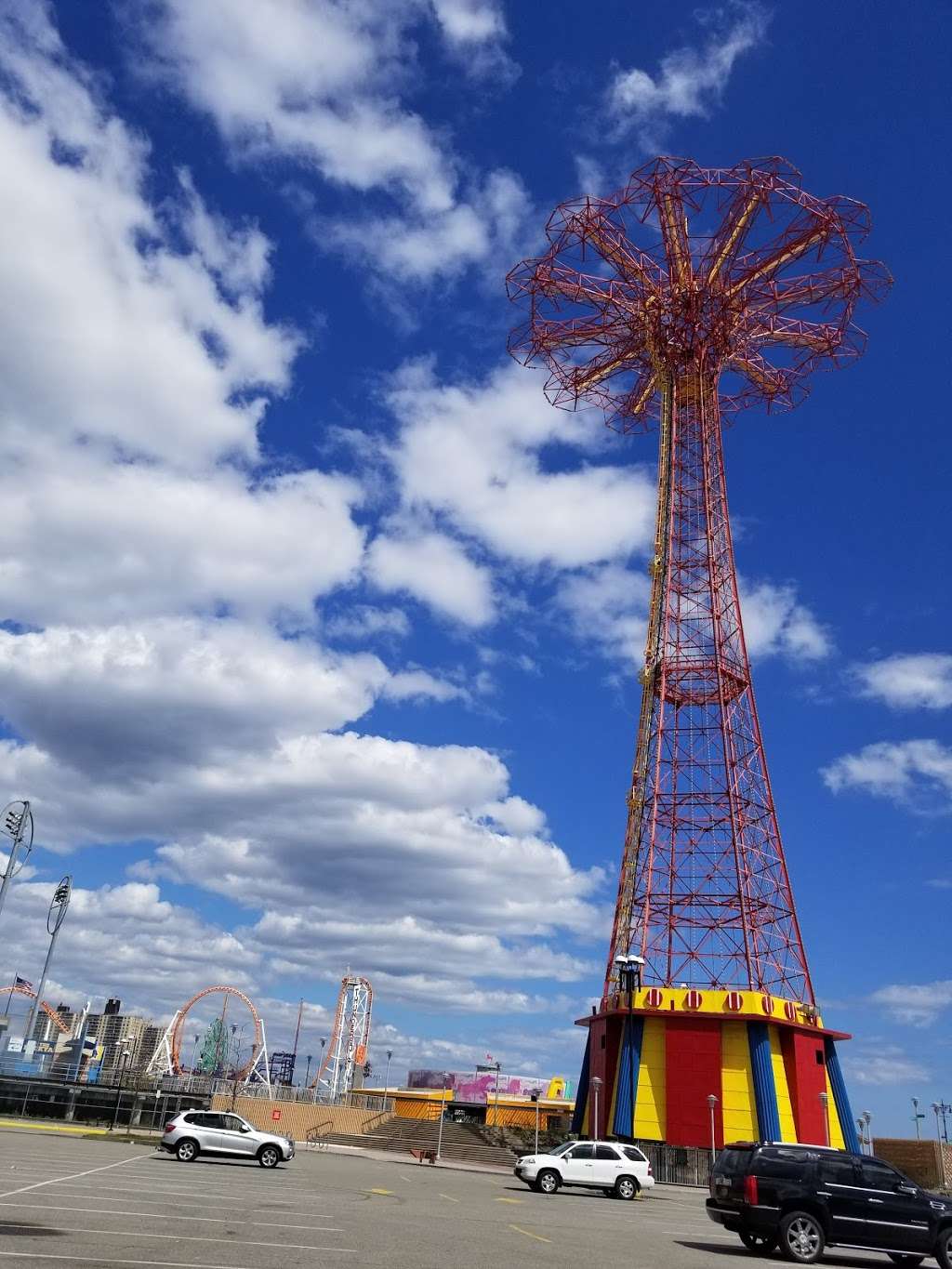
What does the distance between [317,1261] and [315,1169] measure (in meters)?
21.7

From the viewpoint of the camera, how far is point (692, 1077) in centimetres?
4097

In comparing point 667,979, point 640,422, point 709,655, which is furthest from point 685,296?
point 667,979

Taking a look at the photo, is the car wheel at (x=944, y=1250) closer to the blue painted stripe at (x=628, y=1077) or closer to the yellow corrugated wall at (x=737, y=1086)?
the yellow corrugated wall at (x=737, y=1086)

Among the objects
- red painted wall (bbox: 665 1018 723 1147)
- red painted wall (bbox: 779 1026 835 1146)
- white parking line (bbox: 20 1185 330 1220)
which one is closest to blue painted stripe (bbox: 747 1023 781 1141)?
red painted wall (bbox: 665 1018 723 1147)

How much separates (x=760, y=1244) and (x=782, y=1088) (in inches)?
1040

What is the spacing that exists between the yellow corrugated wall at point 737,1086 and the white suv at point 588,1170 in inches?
491

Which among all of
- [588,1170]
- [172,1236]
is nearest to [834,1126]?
[588,1170]

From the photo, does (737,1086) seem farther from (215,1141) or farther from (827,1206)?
(827,1206)

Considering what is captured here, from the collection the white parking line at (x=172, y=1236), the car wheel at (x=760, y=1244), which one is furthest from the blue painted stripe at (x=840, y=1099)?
the white parking line at (x=172, y=1236)

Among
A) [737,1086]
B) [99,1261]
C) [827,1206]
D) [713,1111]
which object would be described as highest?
[737,1086]

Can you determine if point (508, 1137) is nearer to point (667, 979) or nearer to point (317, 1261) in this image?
point (667, 979)

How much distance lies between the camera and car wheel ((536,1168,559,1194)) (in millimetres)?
28094

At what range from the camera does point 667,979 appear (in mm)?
44094

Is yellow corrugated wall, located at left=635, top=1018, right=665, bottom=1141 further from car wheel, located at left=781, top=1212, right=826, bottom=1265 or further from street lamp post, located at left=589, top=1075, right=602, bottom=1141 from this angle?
car wheel, located at left=781, top=1212, right=826, bottom=1265
